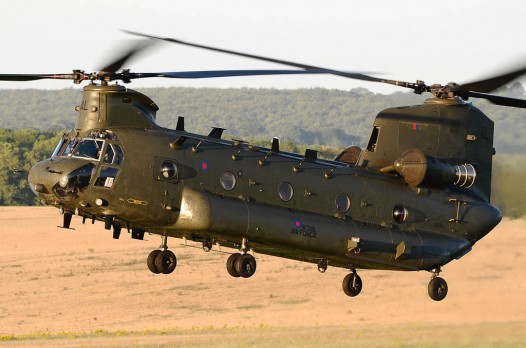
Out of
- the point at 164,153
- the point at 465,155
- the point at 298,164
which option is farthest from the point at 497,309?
the point at 164,153

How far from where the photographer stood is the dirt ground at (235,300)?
34062 millimetres

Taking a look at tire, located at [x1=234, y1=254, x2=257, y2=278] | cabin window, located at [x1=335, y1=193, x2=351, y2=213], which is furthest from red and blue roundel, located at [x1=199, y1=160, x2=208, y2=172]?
cabin window, located at [x1=335, y1=193, x2=351, y2=213]

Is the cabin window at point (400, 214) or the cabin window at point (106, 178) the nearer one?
the cabin window at point (106, 178)

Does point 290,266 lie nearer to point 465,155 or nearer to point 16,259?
point 16,259

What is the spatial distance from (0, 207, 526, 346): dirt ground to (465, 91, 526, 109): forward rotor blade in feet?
23.3

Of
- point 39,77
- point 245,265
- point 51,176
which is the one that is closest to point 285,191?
point 245,265

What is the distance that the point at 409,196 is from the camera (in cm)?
2656

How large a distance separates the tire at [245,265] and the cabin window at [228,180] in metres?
1.47

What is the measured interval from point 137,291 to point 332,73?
38638 mm

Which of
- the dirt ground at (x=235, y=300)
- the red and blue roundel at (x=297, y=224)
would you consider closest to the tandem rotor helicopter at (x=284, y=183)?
the red and blue roundel at (x=297, y=224)

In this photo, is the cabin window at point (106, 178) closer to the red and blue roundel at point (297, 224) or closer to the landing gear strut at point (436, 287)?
the red and blue roundel at point (297, 224)

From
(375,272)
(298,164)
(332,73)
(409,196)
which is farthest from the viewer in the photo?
(375,272)

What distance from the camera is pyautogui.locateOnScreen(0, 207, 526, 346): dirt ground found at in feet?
112

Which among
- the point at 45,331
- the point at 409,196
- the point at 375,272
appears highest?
the point at 409,196
